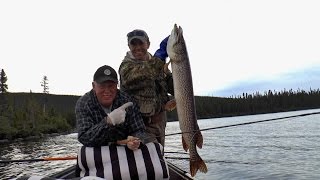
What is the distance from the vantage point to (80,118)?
571 centimetres

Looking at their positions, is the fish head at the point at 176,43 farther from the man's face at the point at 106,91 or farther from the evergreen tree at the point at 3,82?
the evergreen tree at the point at 3,82

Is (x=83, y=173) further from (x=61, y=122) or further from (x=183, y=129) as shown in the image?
(x=61, y=122)

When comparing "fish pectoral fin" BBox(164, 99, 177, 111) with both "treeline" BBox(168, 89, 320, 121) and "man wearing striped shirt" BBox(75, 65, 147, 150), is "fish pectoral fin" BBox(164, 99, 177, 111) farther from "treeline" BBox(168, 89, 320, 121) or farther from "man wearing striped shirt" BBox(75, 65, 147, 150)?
"treeline" BBox(168, 89, 320, 121)

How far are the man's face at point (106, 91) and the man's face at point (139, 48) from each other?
123cm

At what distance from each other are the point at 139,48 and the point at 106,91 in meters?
1.38

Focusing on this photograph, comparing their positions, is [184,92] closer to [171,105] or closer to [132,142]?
[171,105]

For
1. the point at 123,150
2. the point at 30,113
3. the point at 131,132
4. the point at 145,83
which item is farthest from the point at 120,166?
the point at 30,113

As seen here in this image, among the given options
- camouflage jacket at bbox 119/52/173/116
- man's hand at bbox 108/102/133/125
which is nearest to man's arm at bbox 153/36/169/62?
camouflage jacket at bbox 119/52/173/116

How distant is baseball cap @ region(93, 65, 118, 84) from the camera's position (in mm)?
5457

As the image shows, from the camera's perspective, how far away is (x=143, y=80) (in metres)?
6.72

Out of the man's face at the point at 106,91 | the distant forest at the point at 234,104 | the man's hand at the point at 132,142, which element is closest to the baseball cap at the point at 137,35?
the man's face at the point at 106,91

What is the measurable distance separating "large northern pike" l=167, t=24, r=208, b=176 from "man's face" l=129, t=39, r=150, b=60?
0.47 meters

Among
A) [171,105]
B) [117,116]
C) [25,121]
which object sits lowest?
[117,116]

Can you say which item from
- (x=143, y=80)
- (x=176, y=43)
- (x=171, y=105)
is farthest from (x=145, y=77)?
(x=176, y=43)
